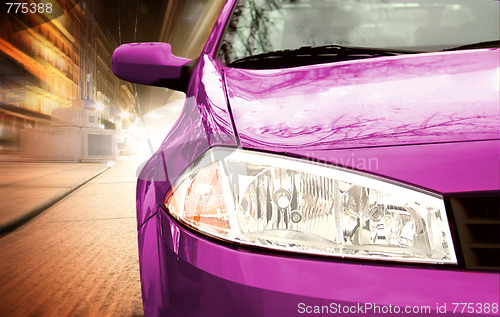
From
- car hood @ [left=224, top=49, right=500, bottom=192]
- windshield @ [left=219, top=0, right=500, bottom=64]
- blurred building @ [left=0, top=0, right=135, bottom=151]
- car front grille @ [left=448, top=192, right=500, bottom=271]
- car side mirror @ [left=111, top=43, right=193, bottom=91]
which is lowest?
car front grille @ [left=448, top=192, right=500, bottom=271]

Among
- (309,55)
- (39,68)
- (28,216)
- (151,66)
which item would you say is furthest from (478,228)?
(39,68)

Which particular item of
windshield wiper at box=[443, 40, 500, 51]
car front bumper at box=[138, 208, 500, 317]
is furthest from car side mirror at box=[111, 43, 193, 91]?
windshield wiper at box=[443, 40, 500, 51]

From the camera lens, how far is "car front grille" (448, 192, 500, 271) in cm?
84

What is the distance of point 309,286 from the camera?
841mm

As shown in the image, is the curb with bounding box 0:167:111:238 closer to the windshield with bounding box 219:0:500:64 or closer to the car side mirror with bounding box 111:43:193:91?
A: the car side mirror with bounding box 111:43:193:91

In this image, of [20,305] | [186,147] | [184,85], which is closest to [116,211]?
[20,305]

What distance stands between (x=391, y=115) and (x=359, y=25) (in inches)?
39.7

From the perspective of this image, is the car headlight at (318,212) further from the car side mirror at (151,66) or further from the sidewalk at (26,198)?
the sidewalk at (26,198)

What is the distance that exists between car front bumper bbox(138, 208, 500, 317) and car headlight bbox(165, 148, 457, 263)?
1.5 inches

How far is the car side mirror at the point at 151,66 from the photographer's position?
180 cm

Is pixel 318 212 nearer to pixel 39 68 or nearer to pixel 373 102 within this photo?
pixel 373 102

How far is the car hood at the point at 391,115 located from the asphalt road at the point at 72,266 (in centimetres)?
157

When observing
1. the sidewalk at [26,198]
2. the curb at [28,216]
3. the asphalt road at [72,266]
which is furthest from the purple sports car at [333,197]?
the sidewalk at [26,198]

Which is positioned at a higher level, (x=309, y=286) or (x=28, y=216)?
(x=309, y=286)
